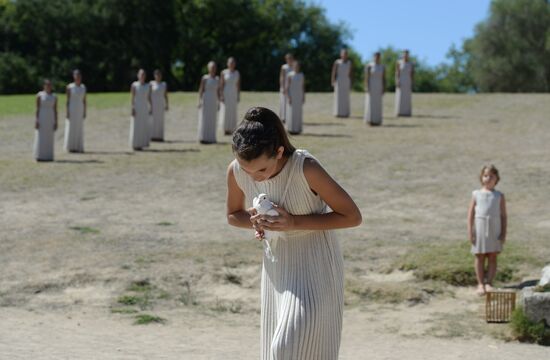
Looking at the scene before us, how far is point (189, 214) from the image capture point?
1647 centimetres

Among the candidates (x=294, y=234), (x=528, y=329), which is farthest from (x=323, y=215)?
(x=528, y=329)

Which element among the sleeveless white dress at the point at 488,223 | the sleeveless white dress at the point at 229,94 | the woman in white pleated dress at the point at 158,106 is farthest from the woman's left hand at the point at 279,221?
the sleeveless white dress at the point at 229,94

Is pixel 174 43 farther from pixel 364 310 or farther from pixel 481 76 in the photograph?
pixel 364 310

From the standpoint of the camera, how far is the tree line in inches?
2069

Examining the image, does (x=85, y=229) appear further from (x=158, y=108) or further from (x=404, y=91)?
(x=404, y=91)

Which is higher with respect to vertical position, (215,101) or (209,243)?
(215,101)

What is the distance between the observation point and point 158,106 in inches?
1016

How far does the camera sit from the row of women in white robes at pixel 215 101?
24.9 metres

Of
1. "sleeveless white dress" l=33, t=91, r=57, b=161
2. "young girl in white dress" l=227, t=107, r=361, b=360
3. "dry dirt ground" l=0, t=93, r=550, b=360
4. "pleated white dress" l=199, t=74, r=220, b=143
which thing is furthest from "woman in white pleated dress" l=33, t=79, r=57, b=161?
"young girl in white dress" l=227, t=107, r=361, b=360

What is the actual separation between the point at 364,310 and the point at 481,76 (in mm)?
52437

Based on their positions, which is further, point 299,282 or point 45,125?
point 45,125

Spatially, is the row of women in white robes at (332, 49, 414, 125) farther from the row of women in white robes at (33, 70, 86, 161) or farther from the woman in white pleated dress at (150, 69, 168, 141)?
the row of women in white robes at (33, 70, 86, 161)

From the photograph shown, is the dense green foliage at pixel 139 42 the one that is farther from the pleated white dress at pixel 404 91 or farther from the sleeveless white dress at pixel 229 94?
the sleeveless white dress at pixel 229 94

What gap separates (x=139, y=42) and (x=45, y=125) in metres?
31.6
